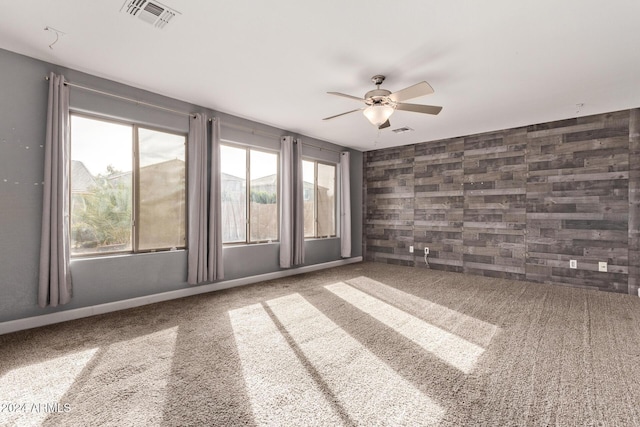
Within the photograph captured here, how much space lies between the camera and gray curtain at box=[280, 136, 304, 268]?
16.7 ft

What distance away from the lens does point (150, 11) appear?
7.26ft

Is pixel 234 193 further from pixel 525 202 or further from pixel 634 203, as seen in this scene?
pixel 634 203

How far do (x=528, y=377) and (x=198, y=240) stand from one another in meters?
3.63

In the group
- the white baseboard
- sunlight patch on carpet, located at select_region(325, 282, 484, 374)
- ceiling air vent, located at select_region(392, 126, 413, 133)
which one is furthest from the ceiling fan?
the white baseboard

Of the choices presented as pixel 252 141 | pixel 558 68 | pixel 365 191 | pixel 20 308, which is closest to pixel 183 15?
pixel 252 141

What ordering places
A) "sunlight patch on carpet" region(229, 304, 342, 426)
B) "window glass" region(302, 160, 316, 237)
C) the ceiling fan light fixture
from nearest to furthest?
"sunlight patch on carpet" region(229, 304, 342, 426)
the ceiling fan light fixture
"window glass" region(302, 160, 316, 237)

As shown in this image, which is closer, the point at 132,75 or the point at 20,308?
the point at 20,308

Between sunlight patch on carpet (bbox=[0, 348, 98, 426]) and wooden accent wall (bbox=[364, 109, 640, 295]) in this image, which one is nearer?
sunlight patch on carpet (bbox=[0, 348, 98, 426])

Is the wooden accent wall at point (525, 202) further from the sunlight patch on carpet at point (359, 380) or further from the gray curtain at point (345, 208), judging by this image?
the sunlight patch on carpet at point (359, 380)

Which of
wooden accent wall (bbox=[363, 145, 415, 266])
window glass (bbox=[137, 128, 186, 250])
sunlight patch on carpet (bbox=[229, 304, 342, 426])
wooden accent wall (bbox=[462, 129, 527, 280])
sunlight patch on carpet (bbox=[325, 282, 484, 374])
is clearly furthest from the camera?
wooden accent wall (bbox=[363, 145, 415, 266])

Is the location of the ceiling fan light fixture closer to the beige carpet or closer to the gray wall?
the beige carpet

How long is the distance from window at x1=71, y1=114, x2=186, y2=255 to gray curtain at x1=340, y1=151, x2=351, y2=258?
333cm

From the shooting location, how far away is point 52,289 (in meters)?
2.88

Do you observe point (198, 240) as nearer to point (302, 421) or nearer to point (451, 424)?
point (302, 421)
